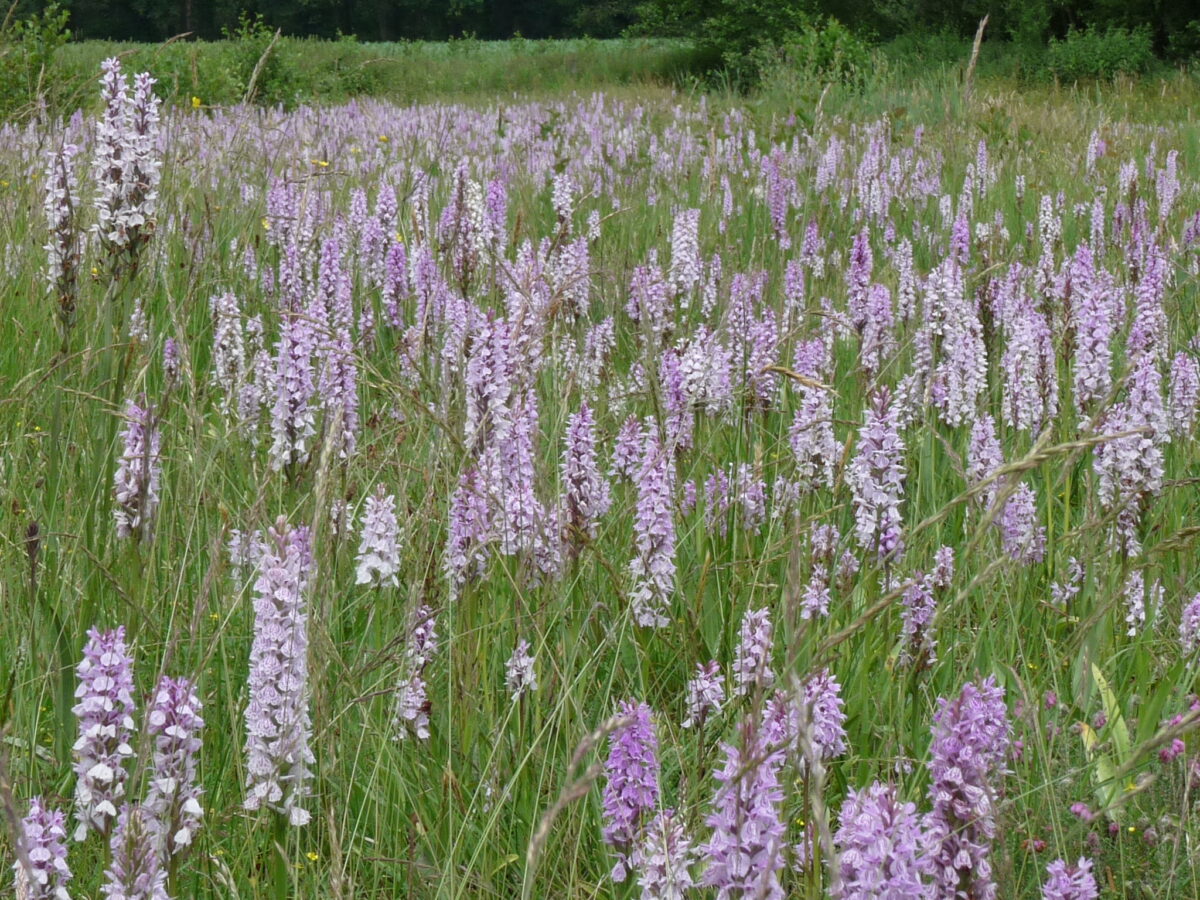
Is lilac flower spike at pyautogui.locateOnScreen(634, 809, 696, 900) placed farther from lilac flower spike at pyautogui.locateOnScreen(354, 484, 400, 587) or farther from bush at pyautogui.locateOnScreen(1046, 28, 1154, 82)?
bush at pyautogui.locateOnScreen(1046, 28, 1154, 82)

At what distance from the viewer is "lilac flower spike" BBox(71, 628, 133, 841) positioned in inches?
51.8

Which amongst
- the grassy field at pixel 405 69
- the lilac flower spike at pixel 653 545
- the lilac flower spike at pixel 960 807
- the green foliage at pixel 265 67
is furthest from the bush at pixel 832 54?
the lilac flower spike at pixel 960 807

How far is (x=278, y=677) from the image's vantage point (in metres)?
1.47

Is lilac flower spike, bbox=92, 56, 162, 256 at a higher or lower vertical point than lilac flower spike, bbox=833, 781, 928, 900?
higher

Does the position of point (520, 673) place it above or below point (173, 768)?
below

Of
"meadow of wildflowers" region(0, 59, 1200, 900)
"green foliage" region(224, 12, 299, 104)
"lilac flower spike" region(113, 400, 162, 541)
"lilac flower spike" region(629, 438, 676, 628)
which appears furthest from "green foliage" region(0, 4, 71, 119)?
"lilac flower spike" region(629, 438, 676, 628)

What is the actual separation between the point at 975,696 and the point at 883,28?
1304 inches

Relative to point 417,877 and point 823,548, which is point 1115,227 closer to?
point 823,548

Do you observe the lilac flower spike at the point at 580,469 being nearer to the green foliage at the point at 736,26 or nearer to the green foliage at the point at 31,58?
the green foliage at the point at 31,58

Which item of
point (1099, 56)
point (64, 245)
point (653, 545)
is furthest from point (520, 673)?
point (1099, 56)

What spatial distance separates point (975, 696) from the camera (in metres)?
1.44

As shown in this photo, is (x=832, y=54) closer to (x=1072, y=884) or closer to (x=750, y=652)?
(x=750, y=652)

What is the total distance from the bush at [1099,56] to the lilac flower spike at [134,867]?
2016cm

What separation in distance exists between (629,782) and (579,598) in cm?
99
